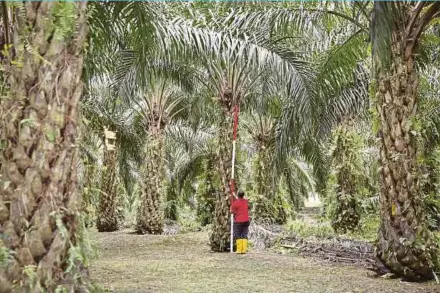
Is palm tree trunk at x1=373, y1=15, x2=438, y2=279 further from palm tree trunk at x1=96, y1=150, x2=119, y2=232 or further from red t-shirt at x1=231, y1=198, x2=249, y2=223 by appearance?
palm tree trunk at x1=96, y1=150, x2=119, y2=232

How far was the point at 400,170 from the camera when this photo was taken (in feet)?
22.9

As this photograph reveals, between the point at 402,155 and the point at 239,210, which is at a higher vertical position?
the point at 402,155

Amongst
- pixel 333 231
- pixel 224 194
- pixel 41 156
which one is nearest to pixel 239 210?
pixel 224 194

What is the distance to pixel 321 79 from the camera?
29.7 ft

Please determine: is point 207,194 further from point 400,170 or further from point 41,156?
point 41,156

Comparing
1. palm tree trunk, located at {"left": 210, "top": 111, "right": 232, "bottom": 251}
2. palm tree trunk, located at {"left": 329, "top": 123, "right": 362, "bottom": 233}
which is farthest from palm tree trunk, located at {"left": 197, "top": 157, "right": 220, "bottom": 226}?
palm tree trunk, located at {"left": 210, "top": 111, "right": 232, "bottom": 251}

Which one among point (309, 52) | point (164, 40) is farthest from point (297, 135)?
point (164, 40)

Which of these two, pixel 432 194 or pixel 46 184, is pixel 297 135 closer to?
pixel 432 194

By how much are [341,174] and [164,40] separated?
7.02m

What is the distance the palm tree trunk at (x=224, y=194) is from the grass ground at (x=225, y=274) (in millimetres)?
367

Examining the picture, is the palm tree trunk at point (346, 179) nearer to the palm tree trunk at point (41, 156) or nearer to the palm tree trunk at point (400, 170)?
the palm tree trunk at point (400, 170)

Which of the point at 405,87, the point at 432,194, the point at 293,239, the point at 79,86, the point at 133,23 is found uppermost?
the point at 133,23

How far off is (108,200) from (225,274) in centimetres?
945

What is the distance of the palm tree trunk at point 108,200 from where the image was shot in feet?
51.7
